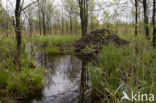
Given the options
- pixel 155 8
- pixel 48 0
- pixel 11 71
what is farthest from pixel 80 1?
pixel 48 0

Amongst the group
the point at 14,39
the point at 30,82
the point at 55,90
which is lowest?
the point at 55,90

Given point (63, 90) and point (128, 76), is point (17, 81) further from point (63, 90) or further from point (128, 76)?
point (128, 76)

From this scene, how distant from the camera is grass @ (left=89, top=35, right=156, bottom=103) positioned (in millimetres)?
1376

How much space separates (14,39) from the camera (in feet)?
13.3

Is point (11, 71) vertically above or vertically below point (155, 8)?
below

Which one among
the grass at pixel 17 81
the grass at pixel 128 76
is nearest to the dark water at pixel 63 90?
the grass at pixel 17 81

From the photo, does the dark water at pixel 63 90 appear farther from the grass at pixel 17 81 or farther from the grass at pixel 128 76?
the grass at pixel 128 76

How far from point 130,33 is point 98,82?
5.49ft

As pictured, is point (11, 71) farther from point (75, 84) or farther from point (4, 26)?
point (75, 84)

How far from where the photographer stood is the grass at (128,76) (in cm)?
138

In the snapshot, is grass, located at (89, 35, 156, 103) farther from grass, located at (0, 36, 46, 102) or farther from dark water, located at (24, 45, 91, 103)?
grass, located at (0, 36, 46, 102)

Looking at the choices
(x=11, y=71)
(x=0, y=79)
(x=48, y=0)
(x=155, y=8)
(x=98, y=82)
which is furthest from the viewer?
(x=48, y=0)

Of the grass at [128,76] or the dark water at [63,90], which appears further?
the dark water at [63,90]

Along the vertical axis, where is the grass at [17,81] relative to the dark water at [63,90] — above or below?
above
